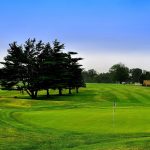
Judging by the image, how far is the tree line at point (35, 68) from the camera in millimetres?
64125

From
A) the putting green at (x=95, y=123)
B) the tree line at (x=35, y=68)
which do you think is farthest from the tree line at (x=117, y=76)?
the putting green at (x=95, y=123)

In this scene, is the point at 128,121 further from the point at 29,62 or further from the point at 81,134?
the point at 29,62

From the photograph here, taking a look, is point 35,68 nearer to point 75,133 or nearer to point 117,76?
point 75,133

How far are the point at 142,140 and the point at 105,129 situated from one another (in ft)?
13.3

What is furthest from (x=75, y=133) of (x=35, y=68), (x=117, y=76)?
(x=117, y=76)

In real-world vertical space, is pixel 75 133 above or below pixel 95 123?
below

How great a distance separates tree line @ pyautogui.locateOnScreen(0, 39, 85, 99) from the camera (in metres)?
64.1

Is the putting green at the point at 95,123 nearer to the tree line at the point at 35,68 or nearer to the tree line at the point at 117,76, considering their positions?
the tree line at the point at 35,68

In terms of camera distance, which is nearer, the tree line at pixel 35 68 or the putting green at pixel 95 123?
the putting green at pixel 95 123

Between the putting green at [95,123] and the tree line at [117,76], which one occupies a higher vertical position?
the tree line at [117,76]

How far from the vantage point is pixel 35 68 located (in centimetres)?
6525

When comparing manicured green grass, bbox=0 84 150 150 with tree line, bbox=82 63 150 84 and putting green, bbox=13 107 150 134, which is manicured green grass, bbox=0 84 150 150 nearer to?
putting green, bbox=13 107 150 134

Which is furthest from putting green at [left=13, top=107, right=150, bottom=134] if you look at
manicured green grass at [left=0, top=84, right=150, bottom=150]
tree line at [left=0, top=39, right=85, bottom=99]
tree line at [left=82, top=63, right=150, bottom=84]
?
tree line at [left=82, top=63, right=150, bottom=84]

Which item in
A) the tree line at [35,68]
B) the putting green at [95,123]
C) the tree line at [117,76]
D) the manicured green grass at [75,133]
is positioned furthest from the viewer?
the tree line at [117,76]
